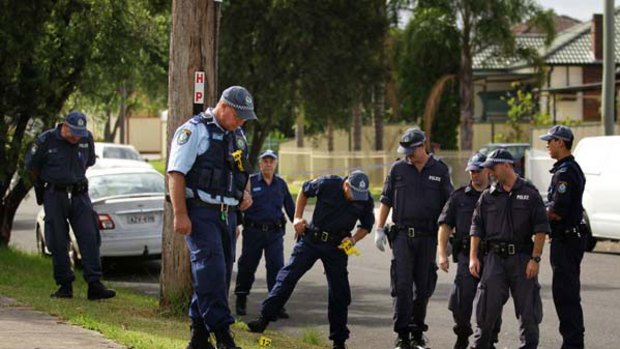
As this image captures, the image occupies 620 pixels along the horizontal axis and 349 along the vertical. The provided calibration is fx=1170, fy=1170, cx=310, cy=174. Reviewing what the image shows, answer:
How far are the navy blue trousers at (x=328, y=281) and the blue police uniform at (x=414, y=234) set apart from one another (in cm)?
43

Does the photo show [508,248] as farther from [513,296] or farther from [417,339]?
[417,339]

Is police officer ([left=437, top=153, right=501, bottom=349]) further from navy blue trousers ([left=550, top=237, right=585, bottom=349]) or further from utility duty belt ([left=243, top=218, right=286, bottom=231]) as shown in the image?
utility duty belt ([left=243, top=218, right=286, bottom=231])

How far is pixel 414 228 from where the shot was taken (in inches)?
392

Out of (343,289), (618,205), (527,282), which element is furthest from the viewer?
(618,205)

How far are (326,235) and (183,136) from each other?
2.57m

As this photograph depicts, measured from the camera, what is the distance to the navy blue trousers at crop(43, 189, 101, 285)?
447 inches

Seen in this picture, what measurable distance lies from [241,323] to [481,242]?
305cm

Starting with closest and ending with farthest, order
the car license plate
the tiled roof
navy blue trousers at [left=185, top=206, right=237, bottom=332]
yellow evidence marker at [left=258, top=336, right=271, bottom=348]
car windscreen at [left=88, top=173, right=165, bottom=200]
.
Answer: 1. navy blue trousers at [left=185, top=206, right=237, bottom=332]
2. yellow evidence marker at [left=258, top=336, right=271, bottom=348]
3. the car license plate
4. car windscreen at [left=88, top=173, right=165, bottom=200]
5. the tiled roof

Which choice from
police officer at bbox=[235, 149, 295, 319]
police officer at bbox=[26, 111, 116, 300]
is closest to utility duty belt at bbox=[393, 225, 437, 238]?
police officer at bbox=[235, 149, 295, 319]

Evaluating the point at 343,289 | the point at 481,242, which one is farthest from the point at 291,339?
the point at 481,242

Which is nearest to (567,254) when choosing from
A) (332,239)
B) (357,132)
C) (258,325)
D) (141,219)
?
(332,239)

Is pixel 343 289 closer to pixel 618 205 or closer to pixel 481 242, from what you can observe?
pixel 481 242

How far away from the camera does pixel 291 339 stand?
10.4 m

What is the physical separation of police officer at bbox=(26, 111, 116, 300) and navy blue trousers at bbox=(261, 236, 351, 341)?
Result: 2.01 meters
